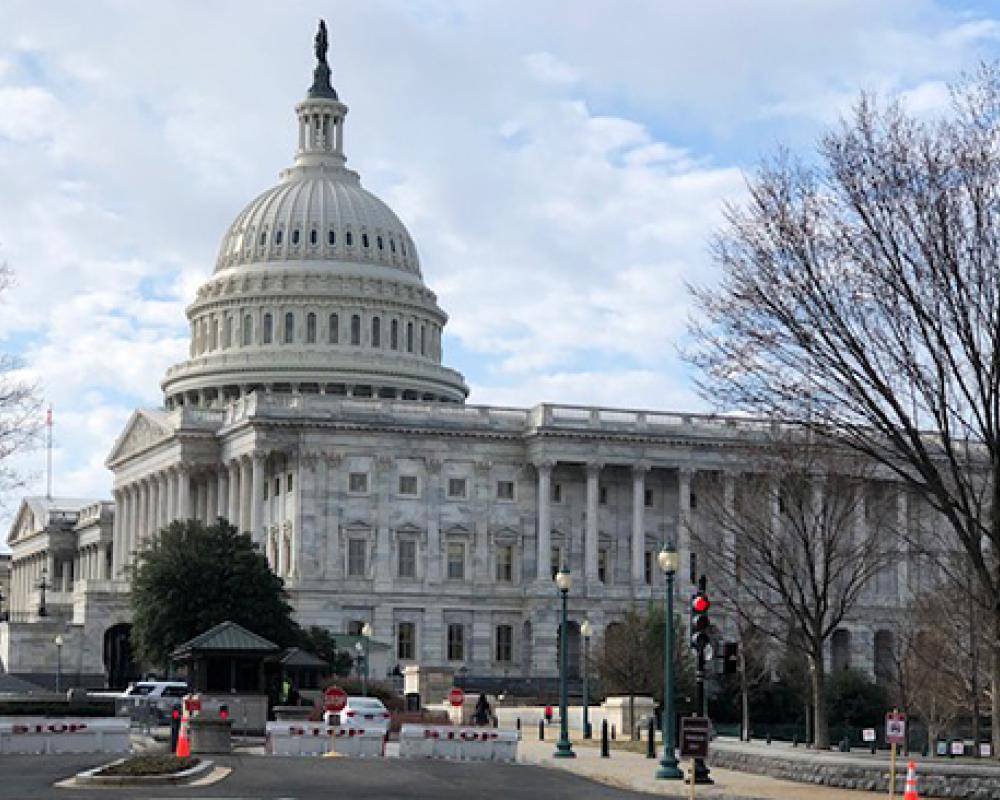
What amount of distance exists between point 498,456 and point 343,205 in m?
45.8

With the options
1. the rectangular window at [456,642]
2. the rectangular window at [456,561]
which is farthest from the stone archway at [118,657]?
the rectangular window at [456,561]

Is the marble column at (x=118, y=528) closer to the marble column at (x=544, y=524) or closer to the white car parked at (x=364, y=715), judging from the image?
the marble column at (x=544, y=524)

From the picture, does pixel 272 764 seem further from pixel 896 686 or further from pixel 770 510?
pixel 896 686

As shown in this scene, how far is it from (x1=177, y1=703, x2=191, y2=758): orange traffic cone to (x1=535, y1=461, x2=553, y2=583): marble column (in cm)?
7735

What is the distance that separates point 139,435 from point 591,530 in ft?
129

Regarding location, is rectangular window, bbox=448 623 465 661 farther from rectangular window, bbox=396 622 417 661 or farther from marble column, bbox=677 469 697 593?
marble column, bbox=677 469 697 593

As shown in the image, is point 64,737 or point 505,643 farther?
point 505,643

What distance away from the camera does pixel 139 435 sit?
16150cm

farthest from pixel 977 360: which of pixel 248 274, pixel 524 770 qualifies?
pixel 248 274

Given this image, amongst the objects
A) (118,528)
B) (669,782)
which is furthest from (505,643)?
(669,782)

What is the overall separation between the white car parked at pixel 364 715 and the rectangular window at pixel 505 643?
63449 millimetres

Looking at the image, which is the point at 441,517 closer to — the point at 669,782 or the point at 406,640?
the point at 406,640

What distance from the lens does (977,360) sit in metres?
41.8

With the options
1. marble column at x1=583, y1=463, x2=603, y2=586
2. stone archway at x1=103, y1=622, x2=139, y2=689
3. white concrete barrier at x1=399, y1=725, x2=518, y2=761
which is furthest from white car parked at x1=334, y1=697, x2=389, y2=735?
stone archway at x1=103, y1=622, x2=139, y2=689
